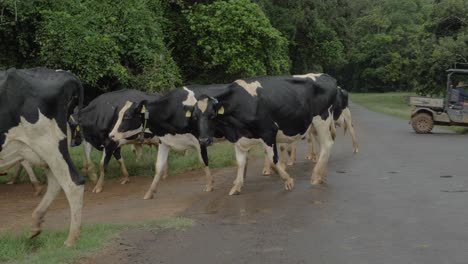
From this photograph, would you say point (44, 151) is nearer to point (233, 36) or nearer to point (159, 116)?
point (159, 116)

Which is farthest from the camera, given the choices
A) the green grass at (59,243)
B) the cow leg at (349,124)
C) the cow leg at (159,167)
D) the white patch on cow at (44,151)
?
the cow leg at (349,124)

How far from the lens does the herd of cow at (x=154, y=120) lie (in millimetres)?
7305

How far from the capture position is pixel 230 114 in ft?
36.3

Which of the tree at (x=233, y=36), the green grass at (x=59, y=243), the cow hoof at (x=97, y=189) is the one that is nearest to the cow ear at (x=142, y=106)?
the cow hoof at (x=97, y=189)

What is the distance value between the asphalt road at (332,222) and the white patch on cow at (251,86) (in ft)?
6.07

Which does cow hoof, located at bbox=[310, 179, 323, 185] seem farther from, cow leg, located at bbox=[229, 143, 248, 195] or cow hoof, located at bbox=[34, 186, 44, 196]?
cow hoof, located at bbox=[34, 186, 44, 196]

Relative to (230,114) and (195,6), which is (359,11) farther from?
(230,114)

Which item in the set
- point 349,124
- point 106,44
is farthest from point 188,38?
point 349,124

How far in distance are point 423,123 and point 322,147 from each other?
12993 millimetres

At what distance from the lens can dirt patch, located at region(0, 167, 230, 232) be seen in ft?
30.0

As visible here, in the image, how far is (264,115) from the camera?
11.0 metres

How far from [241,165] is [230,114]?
97cm

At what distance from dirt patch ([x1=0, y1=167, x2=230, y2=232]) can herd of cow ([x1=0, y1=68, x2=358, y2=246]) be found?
1.29ft

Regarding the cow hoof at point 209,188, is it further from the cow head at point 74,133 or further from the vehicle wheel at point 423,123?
the vehicle wheel at point 423,123
